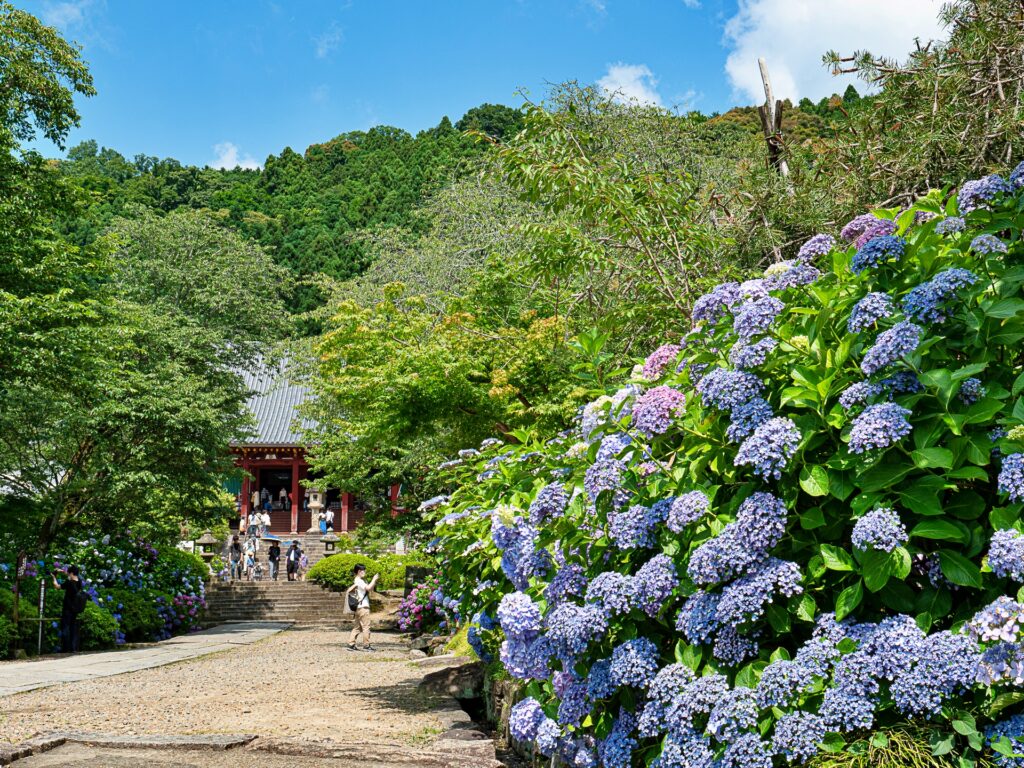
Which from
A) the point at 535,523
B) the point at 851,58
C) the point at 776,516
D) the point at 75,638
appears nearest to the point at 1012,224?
the point at 776,516

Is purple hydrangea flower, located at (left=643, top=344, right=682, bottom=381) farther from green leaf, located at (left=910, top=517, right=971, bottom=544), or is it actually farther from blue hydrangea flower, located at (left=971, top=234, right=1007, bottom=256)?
green leaf, located at (left=910, top=517, right=971, bottom=544)

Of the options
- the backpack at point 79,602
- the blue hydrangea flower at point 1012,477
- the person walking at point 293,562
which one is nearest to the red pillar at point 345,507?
the person walking at point 293,562

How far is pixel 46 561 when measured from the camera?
1595 cm

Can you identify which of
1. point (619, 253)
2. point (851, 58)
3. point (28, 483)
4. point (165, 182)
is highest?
point (165, 182)

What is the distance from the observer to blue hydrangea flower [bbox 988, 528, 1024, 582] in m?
2.04

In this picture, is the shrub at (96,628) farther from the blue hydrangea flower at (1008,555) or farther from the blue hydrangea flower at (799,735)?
the blue hydrangea flower at (1008,555)

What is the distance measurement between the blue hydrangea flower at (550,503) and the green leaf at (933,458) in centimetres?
134

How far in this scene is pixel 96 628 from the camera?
51.5ft

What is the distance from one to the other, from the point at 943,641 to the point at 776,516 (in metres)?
0.50

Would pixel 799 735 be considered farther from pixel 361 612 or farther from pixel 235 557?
pixel 235 557

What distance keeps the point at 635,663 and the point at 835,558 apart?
2.31 feet

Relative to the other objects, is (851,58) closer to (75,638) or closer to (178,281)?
(75,638)

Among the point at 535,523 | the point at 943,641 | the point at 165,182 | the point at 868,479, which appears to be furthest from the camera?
the point at 165,182

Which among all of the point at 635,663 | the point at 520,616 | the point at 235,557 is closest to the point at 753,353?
the point at 635,663
